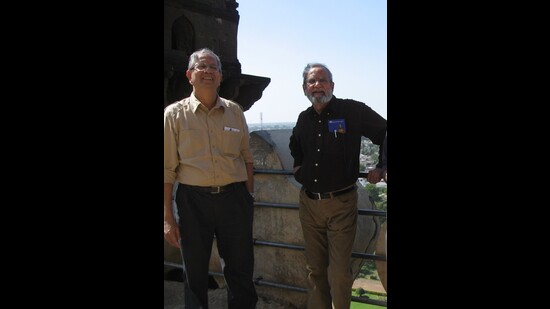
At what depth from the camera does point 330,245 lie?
9.19 ft

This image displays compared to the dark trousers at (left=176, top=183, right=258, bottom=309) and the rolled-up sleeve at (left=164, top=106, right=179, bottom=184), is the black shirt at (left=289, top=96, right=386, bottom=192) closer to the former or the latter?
the dark trousers at (left=176, top=183, right=258, bottom=309)

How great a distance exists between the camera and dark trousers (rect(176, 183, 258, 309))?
275cm

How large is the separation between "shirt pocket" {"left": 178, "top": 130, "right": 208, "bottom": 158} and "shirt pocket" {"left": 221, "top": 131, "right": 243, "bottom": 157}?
0.12 m

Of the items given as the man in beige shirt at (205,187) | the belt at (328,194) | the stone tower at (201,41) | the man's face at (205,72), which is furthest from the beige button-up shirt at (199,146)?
the stone tower at (201,41)

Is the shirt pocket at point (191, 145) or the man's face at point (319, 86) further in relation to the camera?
the man's face at point (319, 86)

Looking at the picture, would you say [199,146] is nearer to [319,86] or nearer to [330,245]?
[319,86]

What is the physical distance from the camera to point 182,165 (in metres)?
2.78

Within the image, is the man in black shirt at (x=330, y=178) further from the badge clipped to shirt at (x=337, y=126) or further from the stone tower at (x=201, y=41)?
the stone tower at (x=201, y=41)

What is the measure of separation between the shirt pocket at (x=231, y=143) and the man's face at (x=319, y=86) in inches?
20.1

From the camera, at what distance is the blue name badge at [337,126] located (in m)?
2.81

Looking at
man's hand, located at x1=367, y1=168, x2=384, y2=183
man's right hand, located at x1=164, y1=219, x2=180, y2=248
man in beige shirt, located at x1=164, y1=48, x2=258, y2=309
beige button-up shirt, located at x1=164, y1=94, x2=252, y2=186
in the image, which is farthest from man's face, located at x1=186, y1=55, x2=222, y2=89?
man's hand, located at x1=367, y1=168, x2=384, y2=183

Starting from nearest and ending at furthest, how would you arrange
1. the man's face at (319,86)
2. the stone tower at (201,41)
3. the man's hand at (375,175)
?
the man's hand at (375,175), the man's face at (319,86), the stone tower at (201,41)
